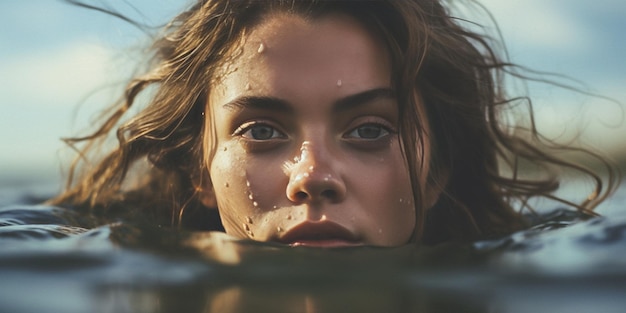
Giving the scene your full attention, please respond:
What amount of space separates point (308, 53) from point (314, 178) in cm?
53

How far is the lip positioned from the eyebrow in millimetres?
452

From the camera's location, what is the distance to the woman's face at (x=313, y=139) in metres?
2.86

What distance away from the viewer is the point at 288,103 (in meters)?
2.96

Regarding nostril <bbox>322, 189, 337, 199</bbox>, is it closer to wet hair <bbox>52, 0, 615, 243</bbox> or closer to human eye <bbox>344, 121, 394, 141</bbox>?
human eye <bbox>344, 121, 394, 141</bbox>

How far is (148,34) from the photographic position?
422cm

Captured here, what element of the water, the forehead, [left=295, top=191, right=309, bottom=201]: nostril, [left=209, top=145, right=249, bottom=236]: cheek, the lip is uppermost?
the forehead

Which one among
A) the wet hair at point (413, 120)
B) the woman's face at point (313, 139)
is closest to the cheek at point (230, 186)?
the woman's face at point (313, 139)

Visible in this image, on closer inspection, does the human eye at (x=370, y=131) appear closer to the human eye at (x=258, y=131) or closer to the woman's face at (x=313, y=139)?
the woman's face at (x=313, y=139)

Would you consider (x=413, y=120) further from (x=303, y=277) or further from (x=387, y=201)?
(x=303, y=277)

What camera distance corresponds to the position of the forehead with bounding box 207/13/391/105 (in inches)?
118

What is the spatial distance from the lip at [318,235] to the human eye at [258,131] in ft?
1.34

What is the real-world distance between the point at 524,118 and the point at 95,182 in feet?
8.15

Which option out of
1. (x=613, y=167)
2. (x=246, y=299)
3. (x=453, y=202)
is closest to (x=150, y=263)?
(x=246, y=299)

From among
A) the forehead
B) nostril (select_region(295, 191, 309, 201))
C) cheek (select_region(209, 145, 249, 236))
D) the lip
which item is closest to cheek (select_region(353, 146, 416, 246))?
the lip
